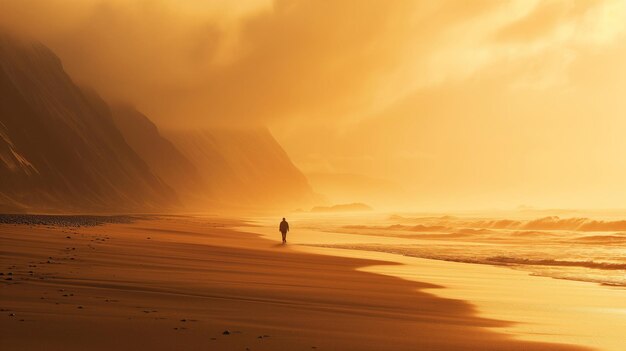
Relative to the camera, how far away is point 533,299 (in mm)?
A: 14609

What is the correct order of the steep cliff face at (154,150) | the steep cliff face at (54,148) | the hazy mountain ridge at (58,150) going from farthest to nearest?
the steep cliff face at (154,150)
the hazy mountain ridge at (58,150)
the steep cliff face at (54,148)

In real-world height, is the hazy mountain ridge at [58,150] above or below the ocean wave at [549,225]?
above

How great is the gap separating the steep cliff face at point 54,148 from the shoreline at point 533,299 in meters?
47.0

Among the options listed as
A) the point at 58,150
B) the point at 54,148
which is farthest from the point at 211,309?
the point at 58,150

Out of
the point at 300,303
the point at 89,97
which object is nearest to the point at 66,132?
the point at 89,97

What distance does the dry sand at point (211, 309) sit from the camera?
7.60 meters

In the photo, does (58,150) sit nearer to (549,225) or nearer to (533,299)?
(549,225)

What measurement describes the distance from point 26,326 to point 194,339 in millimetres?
1735

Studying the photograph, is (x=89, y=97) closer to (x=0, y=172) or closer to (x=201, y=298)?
(x=0, y=172)

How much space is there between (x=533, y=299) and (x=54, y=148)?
233ft

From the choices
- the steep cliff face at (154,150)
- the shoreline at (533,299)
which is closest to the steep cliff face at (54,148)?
the steep cliff face at (154,150)

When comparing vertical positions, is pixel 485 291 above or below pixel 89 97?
below

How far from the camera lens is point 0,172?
206 ft

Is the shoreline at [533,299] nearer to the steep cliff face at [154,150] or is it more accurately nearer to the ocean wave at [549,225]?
the ocean wave at [549,225]
